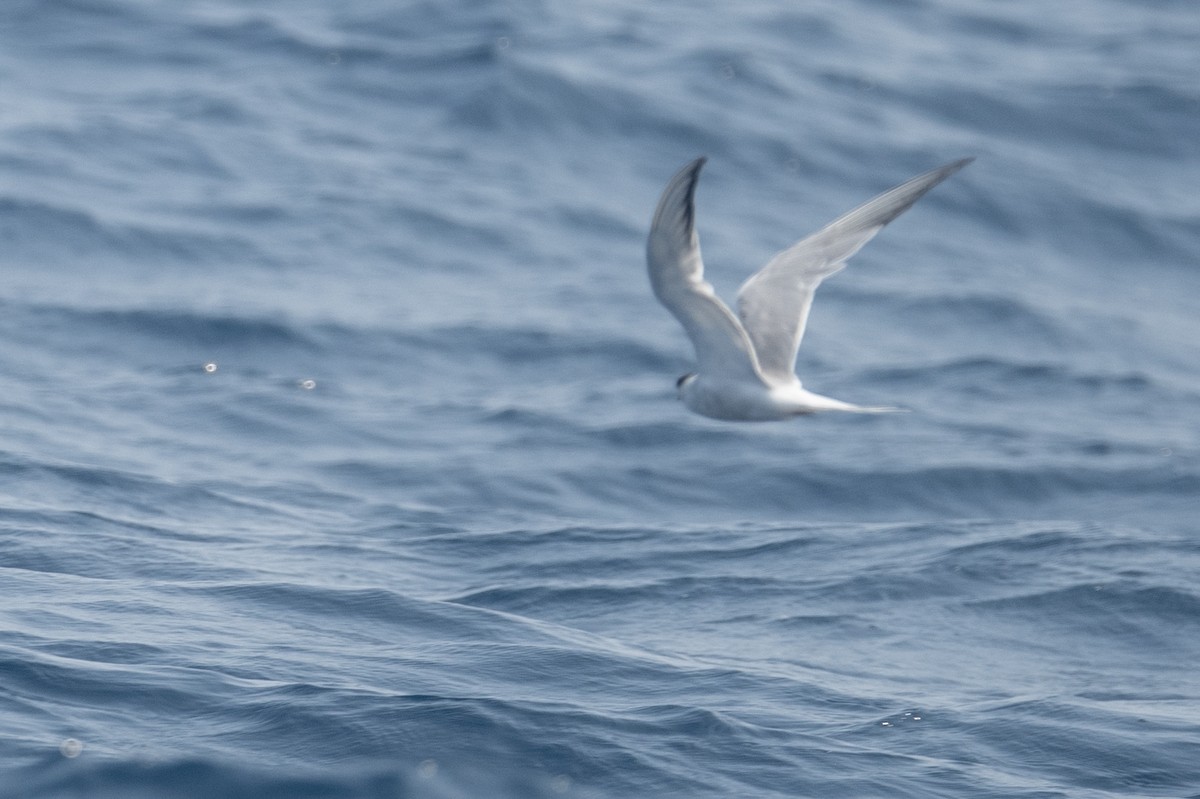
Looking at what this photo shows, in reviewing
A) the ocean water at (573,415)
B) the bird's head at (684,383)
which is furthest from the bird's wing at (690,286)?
the ocean water at (573,415)

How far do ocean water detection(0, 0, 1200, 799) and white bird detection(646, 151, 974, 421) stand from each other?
1.85 m

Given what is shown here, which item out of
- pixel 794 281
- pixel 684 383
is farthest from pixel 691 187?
pixel 794 281

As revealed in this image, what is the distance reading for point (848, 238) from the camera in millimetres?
9539

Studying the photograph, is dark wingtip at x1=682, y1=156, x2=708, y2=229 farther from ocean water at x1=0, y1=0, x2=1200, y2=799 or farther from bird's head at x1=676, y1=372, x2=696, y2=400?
ocean water at x1=0, y1=0, x2=1200, y2=799

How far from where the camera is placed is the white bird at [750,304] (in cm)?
798

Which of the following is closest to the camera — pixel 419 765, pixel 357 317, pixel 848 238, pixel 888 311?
pixel 419 765

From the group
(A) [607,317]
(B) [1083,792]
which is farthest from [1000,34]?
(B) [1083,792]

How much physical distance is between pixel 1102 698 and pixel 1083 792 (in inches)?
A: 65.3

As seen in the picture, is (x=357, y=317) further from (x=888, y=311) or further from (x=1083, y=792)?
(x=1083, y=792)

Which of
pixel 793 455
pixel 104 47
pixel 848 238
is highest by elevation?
pixel 848 238

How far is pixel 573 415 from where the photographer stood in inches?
612

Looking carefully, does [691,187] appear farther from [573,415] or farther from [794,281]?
[573,415]

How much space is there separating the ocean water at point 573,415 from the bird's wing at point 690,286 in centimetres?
207

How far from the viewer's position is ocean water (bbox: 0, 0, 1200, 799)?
30.3 ft
